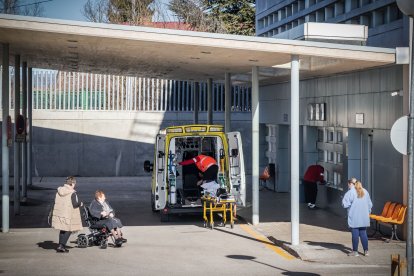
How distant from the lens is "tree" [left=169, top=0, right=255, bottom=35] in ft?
168

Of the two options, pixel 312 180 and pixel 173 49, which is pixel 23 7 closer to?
pixel 312 180

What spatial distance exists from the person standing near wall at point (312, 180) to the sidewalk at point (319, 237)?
36cm

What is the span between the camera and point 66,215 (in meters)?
16.2

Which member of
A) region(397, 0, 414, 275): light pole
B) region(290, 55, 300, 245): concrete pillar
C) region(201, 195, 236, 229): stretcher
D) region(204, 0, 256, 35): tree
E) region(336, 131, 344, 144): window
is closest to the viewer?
region(397, 0, 414, 275): light pole

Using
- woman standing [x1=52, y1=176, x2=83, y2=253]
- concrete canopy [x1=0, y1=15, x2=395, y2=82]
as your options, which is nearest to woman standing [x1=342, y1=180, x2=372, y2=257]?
concrete canopy [x1=0, y1=15, x2=395, y2=82]

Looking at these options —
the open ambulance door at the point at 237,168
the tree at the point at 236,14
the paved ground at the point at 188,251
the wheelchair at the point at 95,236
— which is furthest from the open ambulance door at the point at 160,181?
the tree at the point at 236,14

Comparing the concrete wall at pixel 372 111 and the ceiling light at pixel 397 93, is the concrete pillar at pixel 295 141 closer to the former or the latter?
the ceiling light at pixel 397 93

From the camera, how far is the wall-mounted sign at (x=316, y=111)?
911 inches

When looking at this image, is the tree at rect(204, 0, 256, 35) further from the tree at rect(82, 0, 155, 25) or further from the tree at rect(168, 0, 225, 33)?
the tree at rect(82, 0, 155, 25)

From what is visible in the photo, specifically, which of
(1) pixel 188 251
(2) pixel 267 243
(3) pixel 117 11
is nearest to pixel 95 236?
(1) pixel 188 251

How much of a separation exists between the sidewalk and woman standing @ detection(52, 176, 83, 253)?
4.34 metres

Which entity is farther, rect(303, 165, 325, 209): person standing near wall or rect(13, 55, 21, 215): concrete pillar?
rect(303, 165, 325, 209): person standing near wall

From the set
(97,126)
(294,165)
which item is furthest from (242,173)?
(97,126)

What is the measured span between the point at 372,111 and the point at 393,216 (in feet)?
10.1
